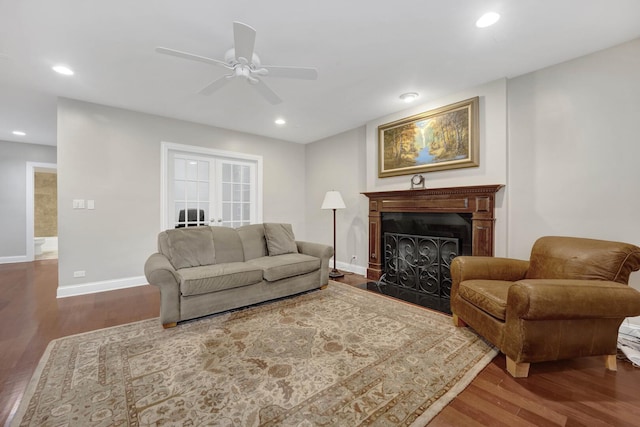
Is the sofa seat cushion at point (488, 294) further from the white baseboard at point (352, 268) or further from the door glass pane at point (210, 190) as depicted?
the door glass pane at point (210, 190)

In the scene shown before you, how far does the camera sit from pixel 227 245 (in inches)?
131

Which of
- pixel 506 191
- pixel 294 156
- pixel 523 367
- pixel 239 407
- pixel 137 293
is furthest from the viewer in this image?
pixel 294 156

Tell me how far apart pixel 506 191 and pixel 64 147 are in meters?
5.37

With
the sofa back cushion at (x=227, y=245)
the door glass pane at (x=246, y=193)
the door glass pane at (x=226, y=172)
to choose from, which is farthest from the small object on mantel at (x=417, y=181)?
the door glass pane at (x=226, y=172)

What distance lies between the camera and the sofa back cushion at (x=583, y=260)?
1.87m

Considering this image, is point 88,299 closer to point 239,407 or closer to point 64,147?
point 64,147

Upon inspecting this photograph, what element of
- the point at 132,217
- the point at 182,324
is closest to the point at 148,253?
the point at 132,217

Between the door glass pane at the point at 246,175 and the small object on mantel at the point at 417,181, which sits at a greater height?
the door glass pane at the point at 246,175

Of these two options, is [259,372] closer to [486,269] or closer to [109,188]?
[486,269]

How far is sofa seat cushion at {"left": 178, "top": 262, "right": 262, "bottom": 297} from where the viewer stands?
2.47m

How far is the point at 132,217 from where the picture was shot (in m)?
3.78

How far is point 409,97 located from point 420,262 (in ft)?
7.19

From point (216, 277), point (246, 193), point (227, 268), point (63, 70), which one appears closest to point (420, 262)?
point (227, 268)

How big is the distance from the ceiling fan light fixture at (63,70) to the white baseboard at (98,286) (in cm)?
254
